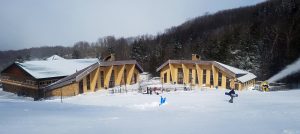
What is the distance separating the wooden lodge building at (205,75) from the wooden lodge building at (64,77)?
19.7ft

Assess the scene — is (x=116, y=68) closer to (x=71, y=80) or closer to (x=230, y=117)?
(x=71, y=80)

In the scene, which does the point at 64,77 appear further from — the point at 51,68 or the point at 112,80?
the point at 112,80

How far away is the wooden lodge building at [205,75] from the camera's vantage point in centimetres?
3791

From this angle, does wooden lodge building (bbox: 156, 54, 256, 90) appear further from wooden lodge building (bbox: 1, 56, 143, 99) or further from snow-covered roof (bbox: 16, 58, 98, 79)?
snow-covered roof (bbox: 16, 58, 98, 79)

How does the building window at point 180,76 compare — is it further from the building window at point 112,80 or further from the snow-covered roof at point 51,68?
the snow-covered roof at point 51,68

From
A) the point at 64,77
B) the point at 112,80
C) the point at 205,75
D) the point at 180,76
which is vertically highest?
the point at 64,77

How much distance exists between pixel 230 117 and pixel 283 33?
48638 millimetres

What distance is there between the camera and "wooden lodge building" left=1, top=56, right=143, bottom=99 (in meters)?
37.5

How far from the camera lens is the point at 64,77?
4178 cm

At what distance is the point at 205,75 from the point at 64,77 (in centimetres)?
1991

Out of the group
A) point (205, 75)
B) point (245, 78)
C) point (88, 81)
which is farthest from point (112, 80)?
point (245, 78)

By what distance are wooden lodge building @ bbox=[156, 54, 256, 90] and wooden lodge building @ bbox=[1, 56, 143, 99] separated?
600cm

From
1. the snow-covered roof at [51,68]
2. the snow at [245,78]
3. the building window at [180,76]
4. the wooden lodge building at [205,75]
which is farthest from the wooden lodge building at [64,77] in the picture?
the snow at [245,78]

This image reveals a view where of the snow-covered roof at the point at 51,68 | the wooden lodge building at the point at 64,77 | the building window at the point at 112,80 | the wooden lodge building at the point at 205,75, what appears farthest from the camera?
the building window at the point at 112,80
